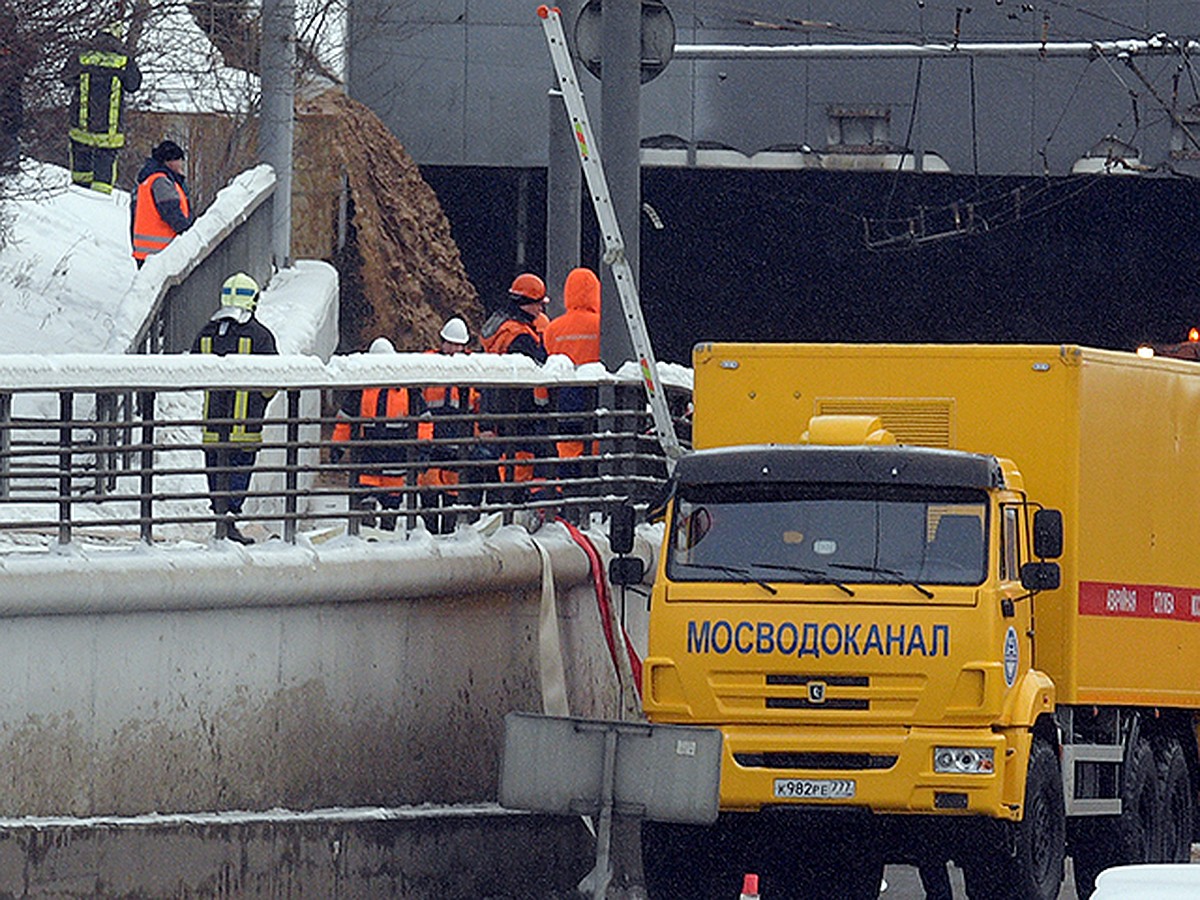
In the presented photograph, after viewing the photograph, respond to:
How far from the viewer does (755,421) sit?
14.9 meters

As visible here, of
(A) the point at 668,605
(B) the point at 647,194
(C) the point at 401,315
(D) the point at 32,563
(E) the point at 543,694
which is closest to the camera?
(D) the point at 32,563

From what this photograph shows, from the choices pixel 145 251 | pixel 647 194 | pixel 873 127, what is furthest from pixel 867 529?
pixel 647 194

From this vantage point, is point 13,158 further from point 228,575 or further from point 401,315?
point 401,315

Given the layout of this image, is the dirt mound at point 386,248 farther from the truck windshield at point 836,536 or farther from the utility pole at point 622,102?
the truck windshield at point 836,536

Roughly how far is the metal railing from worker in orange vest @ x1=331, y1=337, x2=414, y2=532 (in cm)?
2

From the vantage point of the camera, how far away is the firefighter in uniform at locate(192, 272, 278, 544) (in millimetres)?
12391

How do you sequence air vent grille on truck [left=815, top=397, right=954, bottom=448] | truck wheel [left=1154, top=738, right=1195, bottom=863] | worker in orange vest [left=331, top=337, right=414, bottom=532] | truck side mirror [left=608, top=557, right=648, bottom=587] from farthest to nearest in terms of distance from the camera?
1. truck wheel [left=1154, top=738, right=1195, bottom=863]
2. air vent grille on truck [left=815, top=397, right=954, bottom=448]
3. truck side mirror [left=608, top=557, right=648, bottom=587]
4. worker in orange vest [left=331, top=337, right=414, bottom=532]

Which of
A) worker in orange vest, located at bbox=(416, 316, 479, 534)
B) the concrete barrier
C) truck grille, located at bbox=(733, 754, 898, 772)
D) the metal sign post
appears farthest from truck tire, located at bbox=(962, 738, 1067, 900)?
worker in orange vest, located at bbox=(416, 316, 479, 534)

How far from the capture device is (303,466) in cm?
1258

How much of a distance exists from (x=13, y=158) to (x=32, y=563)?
9.93 meters

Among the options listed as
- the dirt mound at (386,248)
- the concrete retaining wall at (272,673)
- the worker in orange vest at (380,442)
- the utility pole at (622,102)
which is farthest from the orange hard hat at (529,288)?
the dirt mound at (386,248)

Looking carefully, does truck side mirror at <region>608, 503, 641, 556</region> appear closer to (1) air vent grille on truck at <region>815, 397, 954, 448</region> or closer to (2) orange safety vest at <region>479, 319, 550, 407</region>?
(1) air vent grille on truck at <region>815, 397, 954, 448</region>

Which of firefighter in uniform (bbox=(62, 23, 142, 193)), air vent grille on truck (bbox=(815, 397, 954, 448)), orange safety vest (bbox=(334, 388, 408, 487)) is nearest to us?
air vent grille on truck (bbox=(815, 397, 954, 448))

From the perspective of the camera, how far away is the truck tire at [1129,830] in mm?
14781
